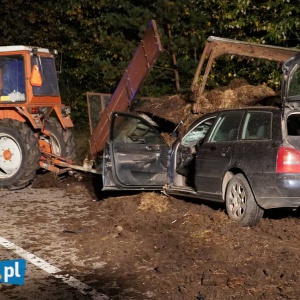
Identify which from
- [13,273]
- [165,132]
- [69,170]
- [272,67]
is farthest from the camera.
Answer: [272,67]

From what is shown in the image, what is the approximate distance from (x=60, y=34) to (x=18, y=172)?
14.2 metres

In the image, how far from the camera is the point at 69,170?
13.7 m

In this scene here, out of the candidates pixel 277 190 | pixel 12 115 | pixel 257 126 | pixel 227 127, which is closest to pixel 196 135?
pixel 227 127

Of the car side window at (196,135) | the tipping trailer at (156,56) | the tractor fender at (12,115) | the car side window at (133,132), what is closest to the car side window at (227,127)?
the car side window at (196,135)

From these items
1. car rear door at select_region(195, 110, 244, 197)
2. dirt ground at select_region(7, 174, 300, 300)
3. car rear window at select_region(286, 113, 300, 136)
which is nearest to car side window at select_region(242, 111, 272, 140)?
car rear door at select_region(195, 110, 244, 197)

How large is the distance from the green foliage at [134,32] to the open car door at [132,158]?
481 centimetres

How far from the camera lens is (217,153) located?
9.13 meters

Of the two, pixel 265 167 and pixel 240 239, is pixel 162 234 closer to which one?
pixel 240 239

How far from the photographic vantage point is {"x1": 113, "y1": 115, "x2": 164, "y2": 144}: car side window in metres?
10.6

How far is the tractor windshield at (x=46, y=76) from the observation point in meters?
13.4

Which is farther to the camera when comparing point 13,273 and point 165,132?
point 165,132

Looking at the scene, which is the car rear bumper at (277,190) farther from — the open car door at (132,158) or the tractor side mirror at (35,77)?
the tractor side mirror at (35,77)

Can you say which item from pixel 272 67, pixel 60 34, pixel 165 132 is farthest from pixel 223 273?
pixel 60 34

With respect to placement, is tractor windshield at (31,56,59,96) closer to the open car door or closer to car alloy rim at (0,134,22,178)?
car alloy rim at (0,134,22,178)
